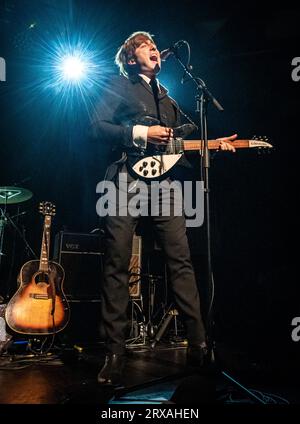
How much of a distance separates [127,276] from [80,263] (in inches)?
72.9

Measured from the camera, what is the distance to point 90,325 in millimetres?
3740

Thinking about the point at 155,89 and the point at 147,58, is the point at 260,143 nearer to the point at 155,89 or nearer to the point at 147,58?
the point at 155,89

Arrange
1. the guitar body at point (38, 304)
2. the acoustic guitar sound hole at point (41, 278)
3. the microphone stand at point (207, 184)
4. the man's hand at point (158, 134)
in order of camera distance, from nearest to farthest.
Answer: the microphone stand at point (207, 184), the man's hand at point (158, 134), the guitar body at point (38, 304), the acoustic guitar sound hole at point (41, 278)

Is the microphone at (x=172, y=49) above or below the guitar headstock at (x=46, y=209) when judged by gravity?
above

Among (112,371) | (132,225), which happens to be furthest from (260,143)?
(112,371)

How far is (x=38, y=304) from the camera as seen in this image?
3.24 meters

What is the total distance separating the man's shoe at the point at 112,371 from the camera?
1867mm

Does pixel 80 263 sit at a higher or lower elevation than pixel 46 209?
lower

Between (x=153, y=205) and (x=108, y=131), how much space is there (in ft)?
1.81

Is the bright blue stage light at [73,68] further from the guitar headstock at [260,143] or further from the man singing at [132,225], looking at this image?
the guitar headstock at [260,143]

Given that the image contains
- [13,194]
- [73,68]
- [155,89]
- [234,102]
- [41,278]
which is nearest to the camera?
[155,89]

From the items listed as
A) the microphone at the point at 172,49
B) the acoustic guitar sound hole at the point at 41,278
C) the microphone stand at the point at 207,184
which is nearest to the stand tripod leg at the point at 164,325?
the acoustic guitar sound hole at the point at 41,278

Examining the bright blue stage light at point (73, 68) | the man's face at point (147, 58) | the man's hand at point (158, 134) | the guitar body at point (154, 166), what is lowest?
the guitar body at point (154, 166)

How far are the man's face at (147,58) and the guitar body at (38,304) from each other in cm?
214
